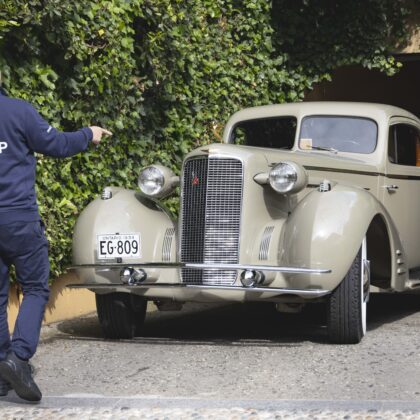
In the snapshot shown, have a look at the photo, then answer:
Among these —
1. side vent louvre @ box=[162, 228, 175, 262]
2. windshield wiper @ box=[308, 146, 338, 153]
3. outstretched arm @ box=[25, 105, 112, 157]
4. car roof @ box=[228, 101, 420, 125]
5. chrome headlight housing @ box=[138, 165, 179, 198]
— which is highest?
outstretched arm @ box=[25, 105, 112, 157]

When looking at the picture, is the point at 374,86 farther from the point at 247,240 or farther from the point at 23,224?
the point at 23,224

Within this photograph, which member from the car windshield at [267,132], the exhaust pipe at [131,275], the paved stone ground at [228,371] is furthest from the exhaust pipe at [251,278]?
the car windshield at [267,132]

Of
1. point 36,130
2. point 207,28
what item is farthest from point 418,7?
point 36,130

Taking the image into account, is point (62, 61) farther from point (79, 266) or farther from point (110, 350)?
point (110, 350)

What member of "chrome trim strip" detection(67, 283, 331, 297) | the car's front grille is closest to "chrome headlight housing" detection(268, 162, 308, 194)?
the car's front grille

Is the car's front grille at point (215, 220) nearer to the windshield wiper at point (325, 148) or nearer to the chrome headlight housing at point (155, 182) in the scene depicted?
the chrome headlight housing at point (155, 182)

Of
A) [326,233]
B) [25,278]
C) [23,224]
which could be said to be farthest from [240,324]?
[23,224]

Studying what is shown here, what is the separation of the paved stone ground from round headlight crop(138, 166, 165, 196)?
3.48 feet

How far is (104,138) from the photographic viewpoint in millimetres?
8242

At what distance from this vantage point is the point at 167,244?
7.09 meters

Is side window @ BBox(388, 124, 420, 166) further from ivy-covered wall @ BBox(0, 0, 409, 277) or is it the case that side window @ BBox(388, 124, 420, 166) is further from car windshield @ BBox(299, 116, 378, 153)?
ivy-covered wall @ BBox(0, 0, 409, 277)

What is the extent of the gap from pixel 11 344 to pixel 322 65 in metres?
7.61

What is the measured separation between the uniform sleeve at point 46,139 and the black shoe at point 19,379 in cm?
109

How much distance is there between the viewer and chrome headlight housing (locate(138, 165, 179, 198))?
7270mm
